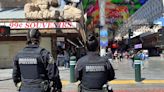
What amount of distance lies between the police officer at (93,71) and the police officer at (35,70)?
18.6 inches

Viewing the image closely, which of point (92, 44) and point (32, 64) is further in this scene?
point (92, 44)

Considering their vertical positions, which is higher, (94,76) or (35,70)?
(35,70)

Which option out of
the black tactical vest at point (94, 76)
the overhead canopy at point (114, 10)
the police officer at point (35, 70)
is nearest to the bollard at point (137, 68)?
the black tactical vest at point (94, 76)

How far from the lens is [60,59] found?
127 ft

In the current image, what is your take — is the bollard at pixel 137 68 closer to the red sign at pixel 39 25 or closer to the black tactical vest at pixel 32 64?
the black tactical vest at pixel 32 64

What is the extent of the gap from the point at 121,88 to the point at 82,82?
11537 millimetres

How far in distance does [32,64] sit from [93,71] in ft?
2.94

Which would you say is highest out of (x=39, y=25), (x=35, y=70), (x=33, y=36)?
(x=39, y=25)

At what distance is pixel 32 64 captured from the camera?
20.8 feet

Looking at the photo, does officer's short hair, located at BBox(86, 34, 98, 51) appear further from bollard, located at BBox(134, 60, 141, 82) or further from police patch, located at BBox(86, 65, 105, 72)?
bollard, located at BBox(134, 60, 141, 82)

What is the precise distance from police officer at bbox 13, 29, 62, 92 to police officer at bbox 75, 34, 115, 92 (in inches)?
18.6

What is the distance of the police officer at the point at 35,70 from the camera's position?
6207 millimetres

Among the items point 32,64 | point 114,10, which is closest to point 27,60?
point 32,64

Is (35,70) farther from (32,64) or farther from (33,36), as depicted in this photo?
(33,36)
